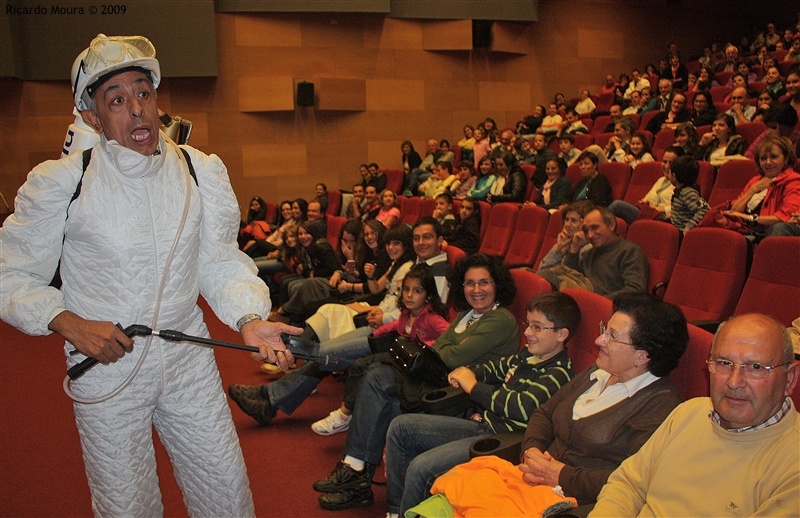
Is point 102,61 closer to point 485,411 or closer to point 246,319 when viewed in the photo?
point 246,319

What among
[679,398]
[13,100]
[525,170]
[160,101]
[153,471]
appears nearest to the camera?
[153,471]

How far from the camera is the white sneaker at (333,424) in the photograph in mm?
3072

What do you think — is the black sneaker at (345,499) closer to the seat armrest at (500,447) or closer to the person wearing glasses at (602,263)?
the seat armrest at (500,447)

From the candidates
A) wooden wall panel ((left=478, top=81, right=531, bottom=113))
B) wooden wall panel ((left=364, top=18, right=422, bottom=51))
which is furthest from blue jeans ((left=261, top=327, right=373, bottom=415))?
wooden wall panel ((left=478, top=81, right=531, bottom=113))

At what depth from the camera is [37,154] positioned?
347 inches

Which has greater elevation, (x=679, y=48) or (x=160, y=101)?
(x=679, y=48)

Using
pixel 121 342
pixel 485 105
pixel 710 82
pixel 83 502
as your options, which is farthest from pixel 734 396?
pixel 485 105

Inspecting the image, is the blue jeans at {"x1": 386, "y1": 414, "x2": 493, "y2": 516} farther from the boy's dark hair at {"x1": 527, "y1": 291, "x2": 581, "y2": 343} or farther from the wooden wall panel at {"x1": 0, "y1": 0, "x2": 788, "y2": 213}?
the wooden wall panel at {"x1": 0, "y1": 0, "x2": 788, "y2": 213}

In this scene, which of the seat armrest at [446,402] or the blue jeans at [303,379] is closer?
the seat armrest at [446,402]

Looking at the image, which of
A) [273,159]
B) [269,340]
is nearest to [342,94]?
[273,159]

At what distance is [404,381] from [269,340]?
108 cm

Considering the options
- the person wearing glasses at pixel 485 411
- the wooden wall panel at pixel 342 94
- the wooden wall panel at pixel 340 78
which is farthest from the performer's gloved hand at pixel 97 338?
the wooden wall panel at pixel 342 94

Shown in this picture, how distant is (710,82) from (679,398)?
8216 mm

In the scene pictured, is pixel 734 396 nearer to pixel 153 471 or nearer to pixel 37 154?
pixel 153 471
